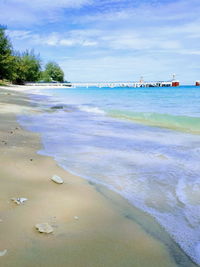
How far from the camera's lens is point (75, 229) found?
8.42 feet

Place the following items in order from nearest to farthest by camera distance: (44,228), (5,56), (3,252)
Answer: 1. (3,252)
2. (44,228)
3. (5,56)

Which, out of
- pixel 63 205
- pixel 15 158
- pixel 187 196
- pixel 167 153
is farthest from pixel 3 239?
pixel 167 153

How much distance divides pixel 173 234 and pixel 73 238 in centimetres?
86

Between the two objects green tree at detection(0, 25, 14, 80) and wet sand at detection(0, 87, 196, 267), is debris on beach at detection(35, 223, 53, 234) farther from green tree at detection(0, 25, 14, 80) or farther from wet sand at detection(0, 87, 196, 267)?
green tree at detection(0, 25, 14, 80)

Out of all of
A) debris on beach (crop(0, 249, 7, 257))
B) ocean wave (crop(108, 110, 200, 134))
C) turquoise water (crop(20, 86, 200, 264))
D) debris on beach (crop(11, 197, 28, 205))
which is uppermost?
debris on beach (crop(11, 197, 28, 205))

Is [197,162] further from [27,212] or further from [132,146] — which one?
[27,212]

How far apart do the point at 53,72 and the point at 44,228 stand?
12564 cm

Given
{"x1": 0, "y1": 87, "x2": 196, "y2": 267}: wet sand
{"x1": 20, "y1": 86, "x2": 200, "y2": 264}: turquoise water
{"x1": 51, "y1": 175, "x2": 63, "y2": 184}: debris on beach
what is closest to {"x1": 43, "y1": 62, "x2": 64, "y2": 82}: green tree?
{"x1": 20, "y1": 86, "x2": 200, "y2": 264}: turquoise water

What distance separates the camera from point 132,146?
661 centimetres

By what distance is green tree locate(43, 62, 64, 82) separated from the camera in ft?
391

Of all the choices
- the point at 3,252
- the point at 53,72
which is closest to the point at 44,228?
the point at 3,252

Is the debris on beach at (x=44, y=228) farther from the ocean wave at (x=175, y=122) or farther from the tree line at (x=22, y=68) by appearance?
→ the tree line at (x=22, y=68)

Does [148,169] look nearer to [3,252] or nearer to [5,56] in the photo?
[3,252]

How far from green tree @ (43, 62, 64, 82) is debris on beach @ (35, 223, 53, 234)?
388 feet
